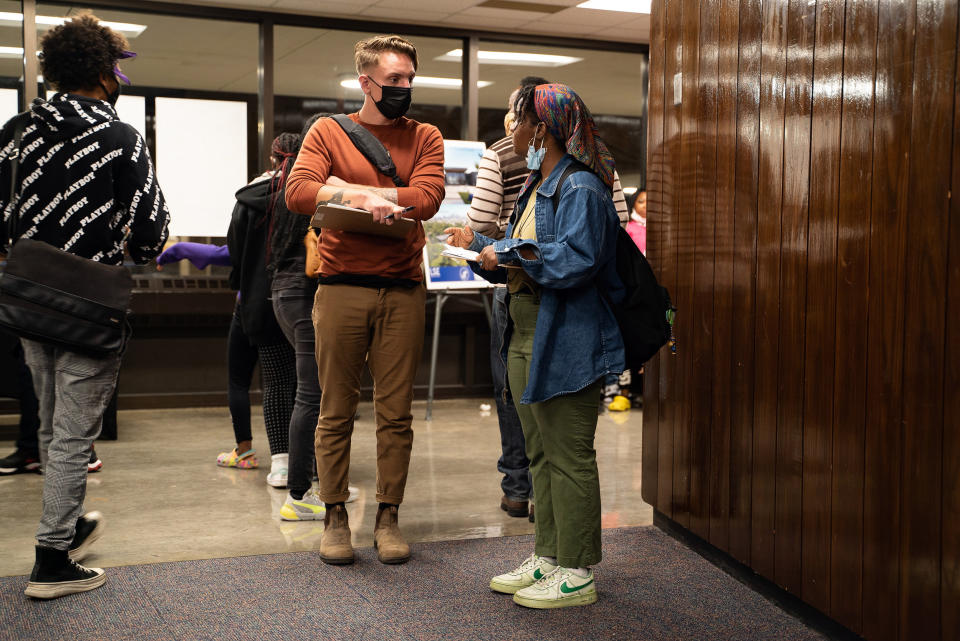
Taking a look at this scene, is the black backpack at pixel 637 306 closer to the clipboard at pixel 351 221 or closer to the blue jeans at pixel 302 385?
the clipboard at pixel 351 221

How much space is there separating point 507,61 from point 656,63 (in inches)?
166

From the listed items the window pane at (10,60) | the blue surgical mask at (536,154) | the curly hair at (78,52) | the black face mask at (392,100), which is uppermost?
the window pane at (10,60)

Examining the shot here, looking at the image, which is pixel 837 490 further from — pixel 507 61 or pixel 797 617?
pixel 507 61

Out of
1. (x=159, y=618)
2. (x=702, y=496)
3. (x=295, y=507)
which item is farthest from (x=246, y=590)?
(x=702, y=496)

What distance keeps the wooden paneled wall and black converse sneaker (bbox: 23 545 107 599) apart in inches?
78.8

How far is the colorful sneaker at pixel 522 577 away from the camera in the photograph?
297cm

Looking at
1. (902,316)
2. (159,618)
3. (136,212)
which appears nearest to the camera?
(902,316)

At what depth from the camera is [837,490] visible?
2533mm

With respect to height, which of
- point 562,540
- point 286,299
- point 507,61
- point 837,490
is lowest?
point 562,540

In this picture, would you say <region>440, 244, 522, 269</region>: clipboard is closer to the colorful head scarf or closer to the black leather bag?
the colorful head scarf

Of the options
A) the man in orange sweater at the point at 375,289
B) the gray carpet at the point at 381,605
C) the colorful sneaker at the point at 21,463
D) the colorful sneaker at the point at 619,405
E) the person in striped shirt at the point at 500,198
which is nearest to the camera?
the gray carpet at the point at 381,605

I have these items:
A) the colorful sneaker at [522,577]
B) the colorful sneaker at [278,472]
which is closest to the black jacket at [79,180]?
the colorful sneaker at [522,577]

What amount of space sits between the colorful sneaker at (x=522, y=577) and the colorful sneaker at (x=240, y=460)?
2086mm

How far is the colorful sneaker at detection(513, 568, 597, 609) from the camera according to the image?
2.84 m
